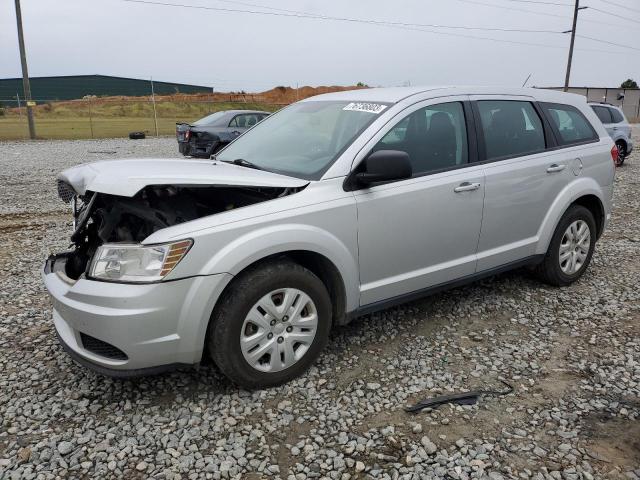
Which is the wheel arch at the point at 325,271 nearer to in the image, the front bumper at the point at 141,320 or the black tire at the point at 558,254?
the front bumper at the point at 141,320

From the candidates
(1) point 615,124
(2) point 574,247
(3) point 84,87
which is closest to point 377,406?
(2) point 574,247

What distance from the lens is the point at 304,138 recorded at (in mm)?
3709

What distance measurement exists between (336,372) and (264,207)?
1.18 meters

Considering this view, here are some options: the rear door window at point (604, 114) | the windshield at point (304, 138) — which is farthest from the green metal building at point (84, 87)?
the windshield at point (304, 138)

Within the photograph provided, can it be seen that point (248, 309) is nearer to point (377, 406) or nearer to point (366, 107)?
point (377, 406)

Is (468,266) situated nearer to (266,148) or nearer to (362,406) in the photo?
(362,406)

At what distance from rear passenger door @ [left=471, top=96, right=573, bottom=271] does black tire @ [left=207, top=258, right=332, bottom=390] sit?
1.55 meters

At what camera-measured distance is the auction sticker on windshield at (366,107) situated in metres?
3.50

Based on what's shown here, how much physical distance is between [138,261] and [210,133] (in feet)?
37.3

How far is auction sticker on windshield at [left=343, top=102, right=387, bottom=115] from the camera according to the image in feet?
11.5

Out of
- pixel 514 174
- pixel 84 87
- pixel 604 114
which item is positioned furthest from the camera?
pixel 84 87

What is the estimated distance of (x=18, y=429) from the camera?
8.93ft

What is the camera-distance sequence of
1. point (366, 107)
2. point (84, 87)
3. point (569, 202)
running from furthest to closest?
1. point (84, 87)
2. point (569, 202)
3. point (366, 107)

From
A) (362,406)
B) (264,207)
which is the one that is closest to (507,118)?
(264,207)
